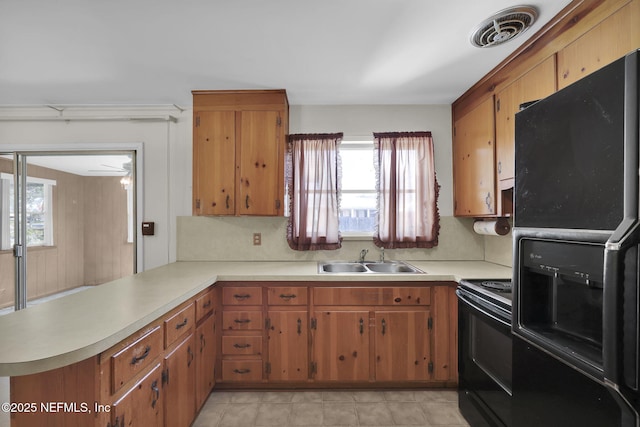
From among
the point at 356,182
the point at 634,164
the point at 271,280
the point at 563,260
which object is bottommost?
the point at 271,280

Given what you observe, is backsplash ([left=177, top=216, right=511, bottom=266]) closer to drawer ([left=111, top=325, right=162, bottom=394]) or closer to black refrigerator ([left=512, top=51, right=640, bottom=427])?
drawer ([left=111, top=325, right=162, bottom=394])

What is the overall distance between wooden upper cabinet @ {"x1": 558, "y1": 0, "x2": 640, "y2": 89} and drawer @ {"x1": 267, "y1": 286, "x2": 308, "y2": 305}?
202 cm

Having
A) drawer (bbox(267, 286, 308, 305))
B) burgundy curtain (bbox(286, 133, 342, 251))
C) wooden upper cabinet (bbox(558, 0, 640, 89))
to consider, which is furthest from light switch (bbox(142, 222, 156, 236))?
wooden upper cabinet (bbox(558, 0, 640, 89))

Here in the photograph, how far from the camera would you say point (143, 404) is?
4.18 feet

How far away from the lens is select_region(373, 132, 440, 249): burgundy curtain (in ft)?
8.82

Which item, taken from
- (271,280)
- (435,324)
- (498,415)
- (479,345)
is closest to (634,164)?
(479,345)

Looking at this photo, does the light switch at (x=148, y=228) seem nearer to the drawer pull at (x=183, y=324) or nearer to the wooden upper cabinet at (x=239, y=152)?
the wooden upper cabinet at (x=239, y=152)

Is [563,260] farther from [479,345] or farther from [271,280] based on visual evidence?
[271,280]

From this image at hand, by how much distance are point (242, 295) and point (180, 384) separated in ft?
2.23

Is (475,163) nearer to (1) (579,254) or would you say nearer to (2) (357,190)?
(2) (357,190)

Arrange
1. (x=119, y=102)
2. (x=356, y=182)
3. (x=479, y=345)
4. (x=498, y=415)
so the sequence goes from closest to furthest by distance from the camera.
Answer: (x=498, y=415) < (x=479, y=345) < (x=119, y=102) < (x=356, y=182)

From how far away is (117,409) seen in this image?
1101 millimetres

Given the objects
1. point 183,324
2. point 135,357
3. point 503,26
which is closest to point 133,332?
point 135,357

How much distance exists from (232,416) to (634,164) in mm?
2332
